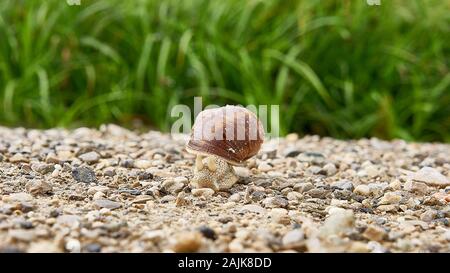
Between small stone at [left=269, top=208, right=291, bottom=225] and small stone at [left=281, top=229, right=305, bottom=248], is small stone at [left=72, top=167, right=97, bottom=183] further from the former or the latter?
small stone at [left=281, top=229, right=305, bottom=248]

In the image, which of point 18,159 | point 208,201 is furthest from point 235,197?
point 18,159

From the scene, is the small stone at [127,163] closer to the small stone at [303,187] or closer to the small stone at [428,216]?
the small stone at [303,187]

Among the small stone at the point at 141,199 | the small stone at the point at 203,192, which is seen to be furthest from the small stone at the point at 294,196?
the small stone at the point at 141,199

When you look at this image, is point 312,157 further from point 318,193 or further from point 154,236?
point 154,236

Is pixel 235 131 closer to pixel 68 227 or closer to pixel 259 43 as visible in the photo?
pixel 68 227

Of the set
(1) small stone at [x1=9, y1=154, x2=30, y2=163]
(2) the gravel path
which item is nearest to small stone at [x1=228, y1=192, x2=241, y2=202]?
(2) the gravel path

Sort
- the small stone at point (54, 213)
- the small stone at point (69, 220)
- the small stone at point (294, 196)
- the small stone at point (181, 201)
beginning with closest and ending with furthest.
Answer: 1. the small stone at point (69, 220)
2. the small stone at point (54, 213)
3. the small stone at point (181, 201)
4. the small stone at point (294, 196)
